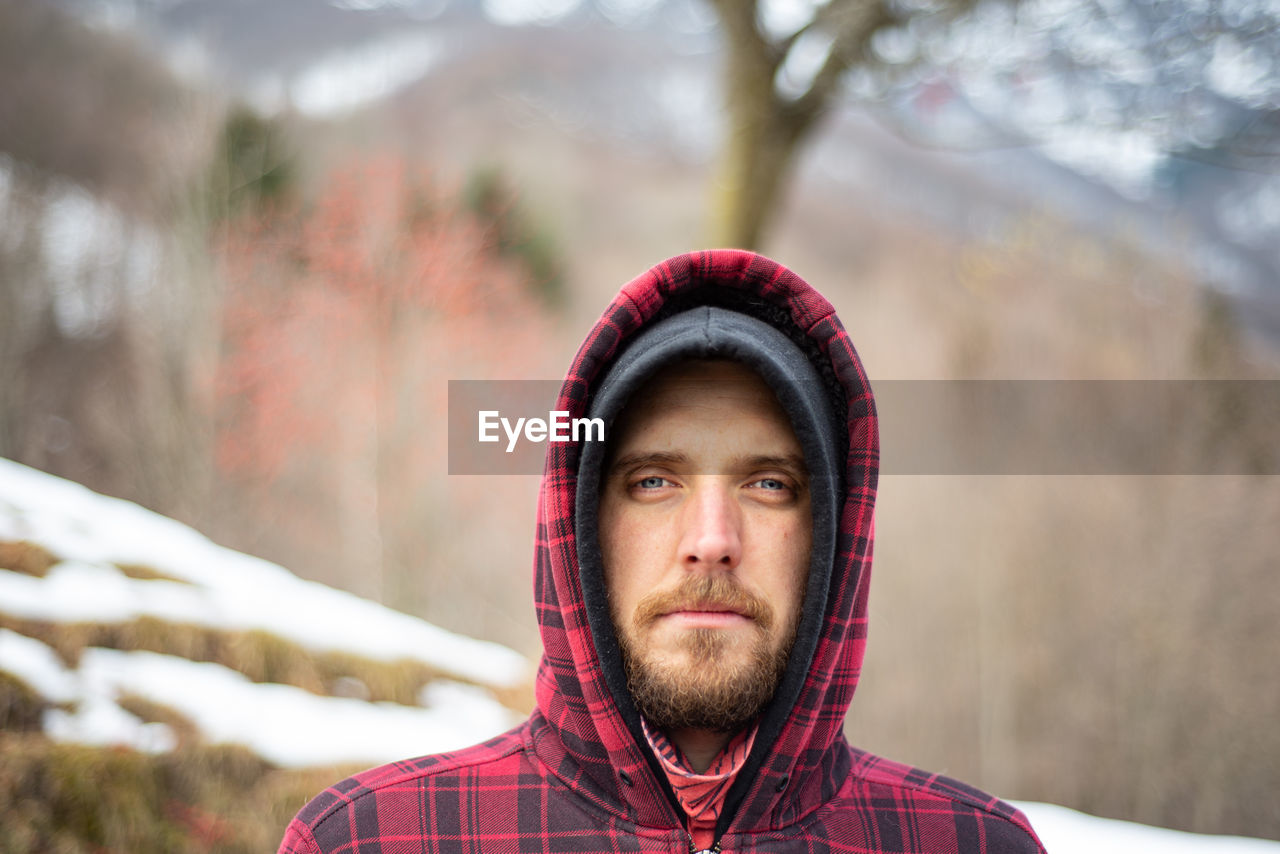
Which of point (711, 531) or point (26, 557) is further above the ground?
point (26, 557)

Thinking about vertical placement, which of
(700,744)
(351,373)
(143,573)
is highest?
(351,373)

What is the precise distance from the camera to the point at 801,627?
4.63ft

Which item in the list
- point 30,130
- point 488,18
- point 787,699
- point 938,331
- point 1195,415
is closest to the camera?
point 787,699

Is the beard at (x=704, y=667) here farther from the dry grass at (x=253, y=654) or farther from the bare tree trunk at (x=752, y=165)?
the bare tree trunk at (x=752, y=165)

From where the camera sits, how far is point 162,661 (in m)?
3.64

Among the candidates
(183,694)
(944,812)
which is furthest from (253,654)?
(944,812)

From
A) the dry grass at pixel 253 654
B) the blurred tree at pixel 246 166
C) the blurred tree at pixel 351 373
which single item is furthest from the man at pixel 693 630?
the blurred tree at pixel 246 166

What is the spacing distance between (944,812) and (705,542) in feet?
2.28

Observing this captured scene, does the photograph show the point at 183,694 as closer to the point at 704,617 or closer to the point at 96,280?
the point at 704,617

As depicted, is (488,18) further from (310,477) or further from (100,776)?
(100,776)

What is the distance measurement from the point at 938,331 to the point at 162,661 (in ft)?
41.4

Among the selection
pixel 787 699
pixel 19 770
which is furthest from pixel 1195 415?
pixel 19 770

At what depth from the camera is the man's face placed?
4.39ft

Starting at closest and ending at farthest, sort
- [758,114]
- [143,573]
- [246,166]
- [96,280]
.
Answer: [143,573], [758,114], [246,166], [96,280]
